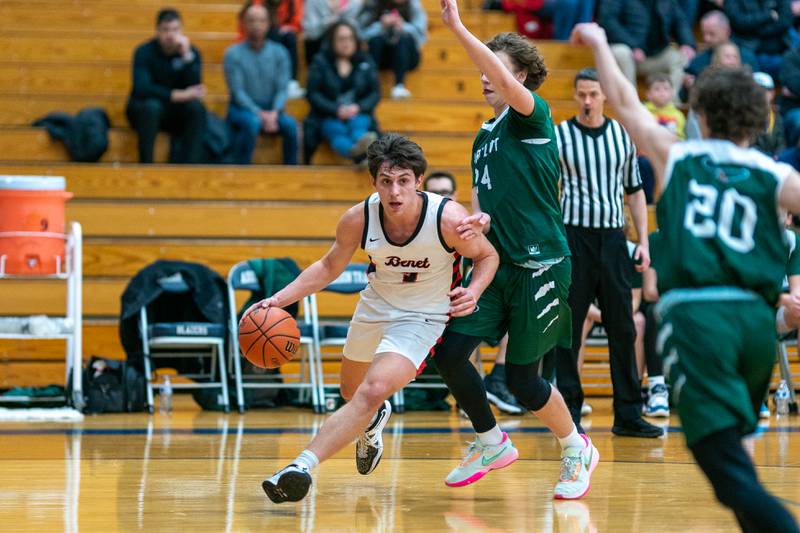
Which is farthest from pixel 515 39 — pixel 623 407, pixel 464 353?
pixel 623 407

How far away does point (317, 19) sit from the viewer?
472 inches

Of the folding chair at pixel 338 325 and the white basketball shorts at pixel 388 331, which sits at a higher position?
the white basketball shorts at pixel 388 331

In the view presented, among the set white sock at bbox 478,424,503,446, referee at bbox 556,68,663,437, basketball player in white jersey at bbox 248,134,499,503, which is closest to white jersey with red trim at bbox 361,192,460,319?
basketball player in white jersey at bbox 248,134,499,503

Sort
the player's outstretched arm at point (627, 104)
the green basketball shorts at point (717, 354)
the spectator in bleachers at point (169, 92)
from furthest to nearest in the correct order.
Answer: the spectator in bleachers at point (169, 92), the player's outstretched arm at point (627, 104), the green basketball shorts at point (717, 354)

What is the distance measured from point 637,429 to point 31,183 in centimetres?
442

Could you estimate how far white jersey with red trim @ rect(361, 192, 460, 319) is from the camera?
198 inches

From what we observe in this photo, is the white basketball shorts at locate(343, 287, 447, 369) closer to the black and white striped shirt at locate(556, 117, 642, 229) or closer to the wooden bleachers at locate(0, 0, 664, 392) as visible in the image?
the black and white striped shirt at locate(556, 117, 642, 229)

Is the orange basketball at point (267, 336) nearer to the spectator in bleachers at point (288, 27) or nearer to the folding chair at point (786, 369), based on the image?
the folding chair at point (786, 369)

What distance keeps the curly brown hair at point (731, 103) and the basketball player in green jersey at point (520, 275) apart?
1675 mm

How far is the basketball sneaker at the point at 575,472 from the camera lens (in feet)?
16.7

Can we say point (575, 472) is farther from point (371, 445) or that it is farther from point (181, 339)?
point (181, 339)

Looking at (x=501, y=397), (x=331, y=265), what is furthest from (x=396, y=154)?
(x=501, y=397)

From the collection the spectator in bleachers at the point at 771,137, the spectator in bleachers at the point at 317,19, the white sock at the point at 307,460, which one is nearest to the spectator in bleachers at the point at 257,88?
the spectator in bleachers at the point at 317,19

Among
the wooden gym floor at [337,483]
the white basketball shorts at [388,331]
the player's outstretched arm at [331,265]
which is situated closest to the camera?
the wooden gym floor at [337,483]
